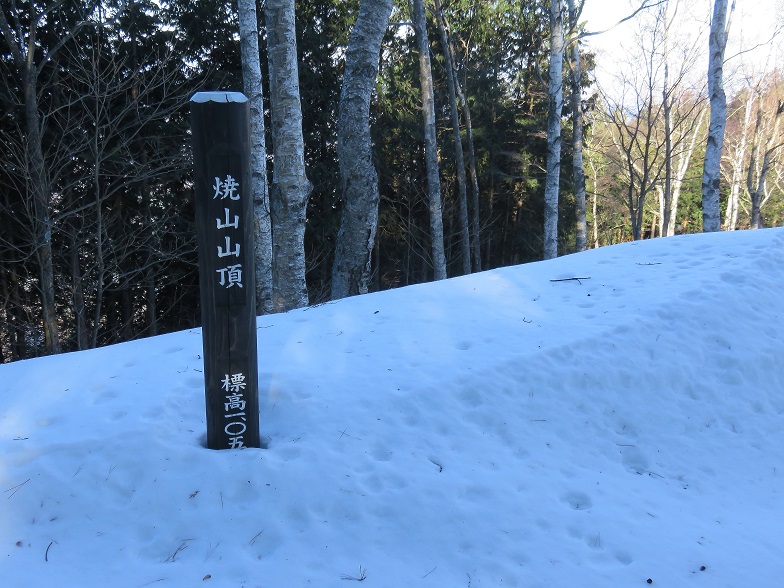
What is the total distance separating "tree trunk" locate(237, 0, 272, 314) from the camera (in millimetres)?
8797

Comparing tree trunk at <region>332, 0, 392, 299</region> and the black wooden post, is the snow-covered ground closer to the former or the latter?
the black wooden post

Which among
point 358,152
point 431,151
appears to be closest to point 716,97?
point 431,151

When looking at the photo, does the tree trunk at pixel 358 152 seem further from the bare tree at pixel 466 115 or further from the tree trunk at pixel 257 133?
the bare tree at pixel 466 115

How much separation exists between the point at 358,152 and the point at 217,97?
4.41 meters

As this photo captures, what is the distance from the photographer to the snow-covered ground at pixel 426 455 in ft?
8.87

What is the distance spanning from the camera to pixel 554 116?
13.7 metres

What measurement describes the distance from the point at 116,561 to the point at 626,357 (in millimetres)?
3924

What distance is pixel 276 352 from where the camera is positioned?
4449 millimetres

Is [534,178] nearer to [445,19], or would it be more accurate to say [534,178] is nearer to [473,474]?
[445,19]

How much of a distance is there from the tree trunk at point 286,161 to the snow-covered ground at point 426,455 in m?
1.52

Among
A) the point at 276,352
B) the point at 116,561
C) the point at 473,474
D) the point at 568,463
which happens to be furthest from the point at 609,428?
the point at 116,561

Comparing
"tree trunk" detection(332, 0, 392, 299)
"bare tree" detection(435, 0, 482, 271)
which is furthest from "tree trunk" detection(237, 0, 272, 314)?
"bare tree" detection(435, 0, 482, 271)

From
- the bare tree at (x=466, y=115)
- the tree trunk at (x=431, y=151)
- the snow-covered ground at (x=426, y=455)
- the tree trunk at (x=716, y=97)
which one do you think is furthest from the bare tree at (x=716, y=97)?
the bare tree at (x=466, y=115)

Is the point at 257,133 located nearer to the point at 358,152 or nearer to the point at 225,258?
the point at 358,152
